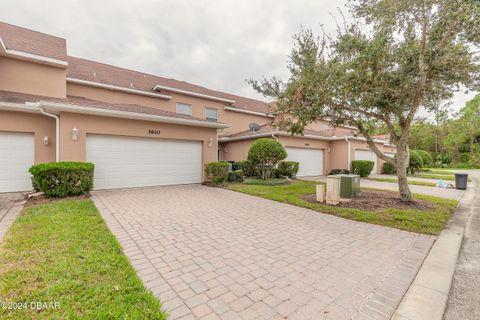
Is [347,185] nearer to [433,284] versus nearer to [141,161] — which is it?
[433,284]

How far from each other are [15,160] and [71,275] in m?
9.49

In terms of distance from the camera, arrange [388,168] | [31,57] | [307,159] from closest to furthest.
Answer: [31,57], [307,159], [388,168]

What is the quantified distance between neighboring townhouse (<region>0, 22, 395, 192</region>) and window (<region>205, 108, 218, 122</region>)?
254 cm

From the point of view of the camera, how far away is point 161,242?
4016 mm

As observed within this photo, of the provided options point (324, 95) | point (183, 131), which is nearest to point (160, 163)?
point (183, 131)

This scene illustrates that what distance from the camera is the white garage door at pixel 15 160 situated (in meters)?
8.65

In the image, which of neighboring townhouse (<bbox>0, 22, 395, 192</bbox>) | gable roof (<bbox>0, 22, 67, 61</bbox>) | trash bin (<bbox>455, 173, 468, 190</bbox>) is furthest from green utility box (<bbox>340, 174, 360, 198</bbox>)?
gable roof (<bbox>0, 22, 67, 61</bbox>)

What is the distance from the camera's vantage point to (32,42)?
38.8 ft

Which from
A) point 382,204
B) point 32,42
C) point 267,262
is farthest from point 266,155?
point 32,42

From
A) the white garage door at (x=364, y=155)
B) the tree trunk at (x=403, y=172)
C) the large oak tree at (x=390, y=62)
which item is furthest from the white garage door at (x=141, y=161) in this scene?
the white garage door at (x=364, y=155)

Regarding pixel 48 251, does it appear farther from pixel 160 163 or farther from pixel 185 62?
pixel 185 62

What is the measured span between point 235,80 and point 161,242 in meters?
19.0

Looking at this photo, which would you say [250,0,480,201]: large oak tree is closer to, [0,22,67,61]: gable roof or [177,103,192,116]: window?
[177,103,192,116]: window

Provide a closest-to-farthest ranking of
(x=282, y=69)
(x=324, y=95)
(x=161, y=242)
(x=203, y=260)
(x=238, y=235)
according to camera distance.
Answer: (x=203, y=260), (x=161, y=242), (x=238, y=235), (x=324, y=95), (x=282, y=69)
